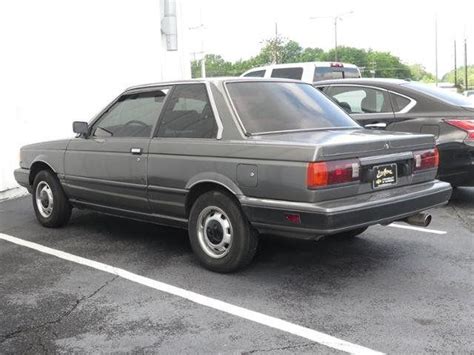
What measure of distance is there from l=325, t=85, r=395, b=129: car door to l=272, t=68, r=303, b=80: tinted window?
5.19 metres

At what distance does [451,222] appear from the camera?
6465 millimetres

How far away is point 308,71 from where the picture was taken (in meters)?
13.0

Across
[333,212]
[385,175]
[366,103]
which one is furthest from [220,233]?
[366,103]

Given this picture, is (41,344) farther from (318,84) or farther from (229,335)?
(318,84)

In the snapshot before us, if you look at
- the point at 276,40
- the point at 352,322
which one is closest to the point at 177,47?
the point at 352,322

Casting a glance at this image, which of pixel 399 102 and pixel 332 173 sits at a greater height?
pixel 399 102

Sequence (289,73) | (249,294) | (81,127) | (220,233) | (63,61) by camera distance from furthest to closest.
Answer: (289,73) → (63,61) → (81,127) → (220,233) → (249,294)

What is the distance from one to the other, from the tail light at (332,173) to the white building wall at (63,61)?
6.13 metres

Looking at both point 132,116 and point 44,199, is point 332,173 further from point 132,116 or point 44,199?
point 44,199

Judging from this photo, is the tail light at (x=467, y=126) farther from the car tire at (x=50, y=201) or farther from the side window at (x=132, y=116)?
the car tire at (x=50, y=201)

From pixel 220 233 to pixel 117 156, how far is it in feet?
4.80

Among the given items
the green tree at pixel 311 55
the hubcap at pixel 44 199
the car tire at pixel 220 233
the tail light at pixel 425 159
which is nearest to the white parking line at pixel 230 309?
the car tire at pixel 220 233

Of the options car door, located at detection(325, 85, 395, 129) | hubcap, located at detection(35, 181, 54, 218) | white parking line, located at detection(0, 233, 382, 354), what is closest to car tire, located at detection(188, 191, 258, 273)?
white parking line, located at detection(0, 233, 382, 354)

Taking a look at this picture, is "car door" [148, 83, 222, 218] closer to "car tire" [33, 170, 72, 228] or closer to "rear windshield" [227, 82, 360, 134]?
"rear windshield" [227, 82, 360, 134]
